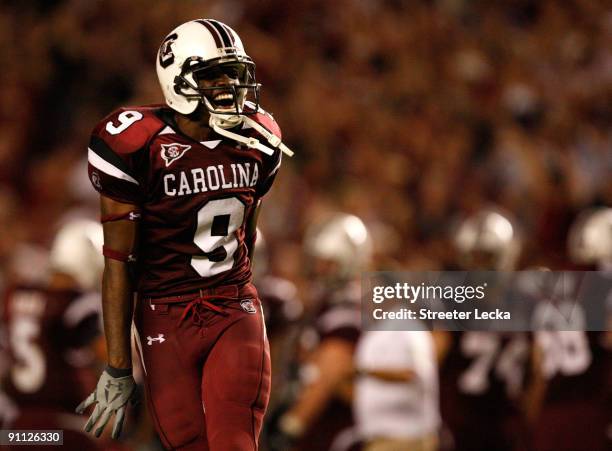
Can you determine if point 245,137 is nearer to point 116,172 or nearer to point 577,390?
point 116,172

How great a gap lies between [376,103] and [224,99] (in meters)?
7.02

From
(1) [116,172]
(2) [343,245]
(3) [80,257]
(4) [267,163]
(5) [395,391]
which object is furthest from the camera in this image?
(2) [343,245]

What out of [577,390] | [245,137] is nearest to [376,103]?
[577,390]

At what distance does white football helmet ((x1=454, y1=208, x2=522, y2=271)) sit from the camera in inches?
262

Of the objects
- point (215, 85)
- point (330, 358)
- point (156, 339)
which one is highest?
point (215, 85)

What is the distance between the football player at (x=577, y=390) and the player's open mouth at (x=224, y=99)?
3003mm

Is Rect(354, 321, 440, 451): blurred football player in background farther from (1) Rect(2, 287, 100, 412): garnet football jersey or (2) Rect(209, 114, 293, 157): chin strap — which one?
(2) Rect(209, 114, 293, 157): chin strap

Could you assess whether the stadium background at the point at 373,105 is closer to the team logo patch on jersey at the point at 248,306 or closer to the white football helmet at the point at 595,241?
the white football helmet at the point at 595,241

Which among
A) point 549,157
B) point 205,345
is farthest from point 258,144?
point 549,157

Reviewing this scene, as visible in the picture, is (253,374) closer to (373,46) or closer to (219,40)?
(219,40)

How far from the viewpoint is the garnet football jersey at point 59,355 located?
6102 millimetres

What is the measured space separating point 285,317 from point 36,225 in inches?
145

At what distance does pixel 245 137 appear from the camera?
3615 mm

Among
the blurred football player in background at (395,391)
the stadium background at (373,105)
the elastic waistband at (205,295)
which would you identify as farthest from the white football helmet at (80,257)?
the elastic waistband at (205,295)
